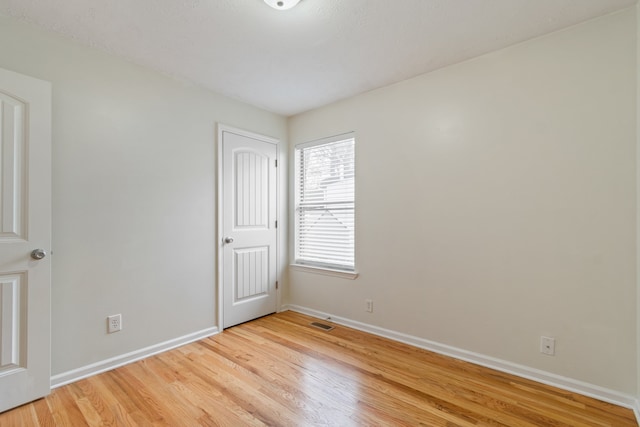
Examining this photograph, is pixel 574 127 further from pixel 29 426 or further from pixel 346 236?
pixel 29 426

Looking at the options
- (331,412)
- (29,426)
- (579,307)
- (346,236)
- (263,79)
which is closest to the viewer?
(29,426)

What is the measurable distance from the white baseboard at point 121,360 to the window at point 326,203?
140 cm

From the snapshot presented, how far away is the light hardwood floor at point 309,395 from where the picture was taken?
1767 mm

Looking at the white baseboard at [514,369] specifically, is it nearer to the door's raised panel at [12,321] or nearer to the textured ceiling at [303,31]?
the textured ceiling at [303,31]

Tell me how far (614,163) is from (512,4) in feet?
3.85

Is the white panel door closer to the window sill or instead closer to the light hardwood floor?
the light hardwood floor

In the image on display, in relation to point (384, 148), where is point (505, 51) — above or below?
above

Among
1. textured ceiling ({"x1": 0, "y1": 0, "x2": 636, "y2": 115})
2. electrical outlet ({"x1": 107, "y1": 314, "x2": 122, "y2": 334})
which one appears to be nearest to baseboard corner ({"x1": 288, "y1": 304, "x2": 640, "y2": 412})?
electrical outlet ({"x1": 107, "y1": 314, "x2": 122, "y2": 334})

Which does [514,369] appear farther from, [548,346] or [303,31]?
[303,31]

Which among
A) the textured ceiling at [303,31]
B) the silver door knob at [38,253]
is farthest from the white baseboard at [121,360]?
the textured ceiling at [303,31]

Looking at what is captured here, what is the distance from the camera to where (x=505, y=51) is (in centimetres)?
230

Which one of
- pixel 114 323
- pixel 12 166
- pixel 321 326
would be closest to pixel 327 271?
pixel 321 326

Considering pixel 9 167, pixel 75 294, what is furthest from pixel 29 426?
pixel 9 167

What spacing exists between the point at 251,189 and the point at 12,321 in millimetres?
2127
